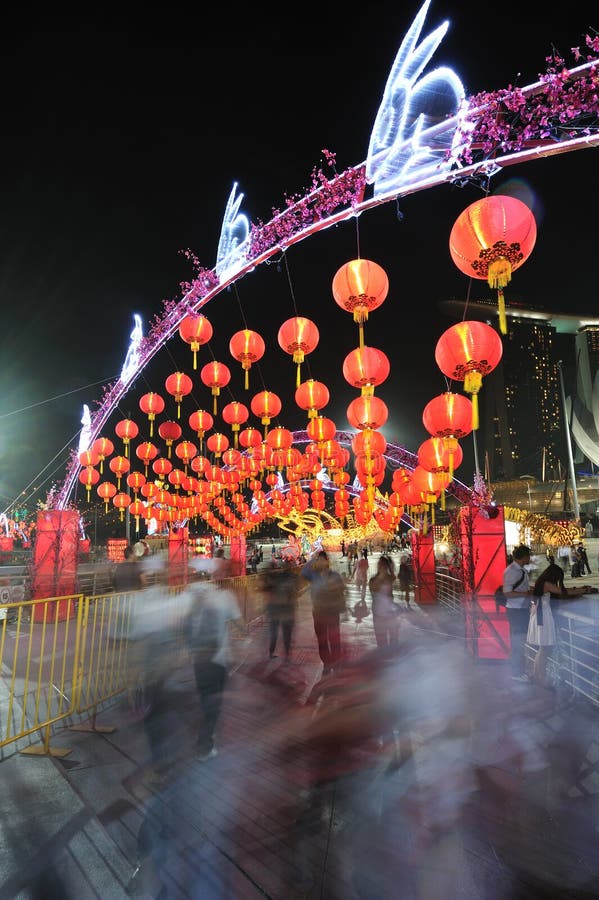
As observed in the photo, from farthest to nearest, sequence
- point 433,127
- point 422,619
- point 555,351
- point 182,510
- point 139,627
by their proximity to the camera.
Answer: point 555,351 < point 182,510 < point 422,619 < point 433,127 < point 139,627

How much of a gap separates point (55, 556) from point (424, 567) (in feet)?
34.3

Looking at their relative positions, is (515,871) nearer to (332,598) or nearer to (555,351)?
(332,598)

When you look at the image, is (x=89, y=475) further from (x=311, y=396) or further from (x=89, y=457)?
(x=311, y=396)

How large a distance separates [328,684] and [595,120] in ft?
26.4

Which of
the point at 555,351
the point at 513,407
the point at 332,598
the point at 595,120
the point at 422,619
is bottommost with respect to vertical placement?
the point at 422,619

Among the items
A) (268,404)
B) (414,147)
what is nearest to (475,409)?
(414,147)

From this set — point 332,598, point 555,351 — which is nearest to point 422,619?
point 332,598

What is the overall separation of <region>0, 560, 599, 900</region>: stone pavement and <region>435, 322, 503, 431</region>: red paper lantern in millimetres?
4363

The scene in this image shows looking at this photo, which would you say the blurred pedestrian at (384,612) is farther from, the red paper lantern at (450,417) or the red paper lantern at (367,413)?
the red paper lantern at (367,413)

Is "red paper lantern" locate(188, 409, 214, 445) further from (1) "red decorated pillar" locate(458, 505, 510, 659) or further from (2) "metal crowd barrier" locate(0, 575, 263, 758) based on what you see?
(1) "red decorated pillar" locate(458, 505, 510, 659)

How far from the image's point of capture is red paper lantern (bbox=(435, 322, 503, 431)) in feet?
23.3

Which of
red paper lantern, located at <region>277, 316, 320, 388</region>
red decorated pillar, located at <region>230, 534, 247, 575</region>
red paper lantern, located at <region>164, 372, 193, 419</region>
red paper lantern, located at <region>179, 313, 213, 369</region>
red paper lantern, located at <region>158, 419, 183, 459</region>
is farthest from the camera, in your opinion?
red decorated pillar, located at <region>230, 534, 247, 575</region>

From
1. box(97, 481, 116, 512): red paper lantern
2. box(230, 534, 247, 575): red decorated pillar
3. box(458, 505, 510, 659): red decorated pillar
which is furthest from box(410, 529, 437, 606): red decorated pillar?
Result: box(97, 481, 116, 512): red paper lantern

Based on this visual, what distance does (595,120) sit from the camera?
6.58 metres
